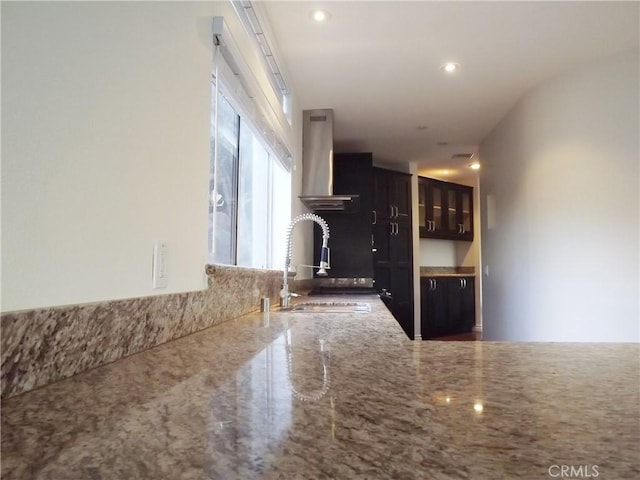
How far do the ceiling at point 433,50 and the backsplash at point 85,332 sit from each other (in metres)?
1.69

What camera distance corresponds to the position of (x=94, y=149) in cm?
74

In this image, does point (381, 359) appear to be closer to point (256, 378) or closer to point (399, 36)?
point (256, 378)

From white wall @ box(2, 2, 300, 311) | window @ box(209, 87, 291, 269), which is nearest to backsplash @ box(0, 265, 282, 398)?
white wall @ box(2, 2, 300, 311)

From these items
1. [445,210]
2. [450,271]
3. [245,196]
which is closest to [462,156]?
[445,210]

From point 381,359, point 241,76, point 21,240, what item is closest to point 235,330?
point 381,359

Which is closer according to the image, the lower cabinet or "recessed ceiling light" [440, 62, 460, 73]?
"recessed ceiling light" [440, 62, 460, 73]

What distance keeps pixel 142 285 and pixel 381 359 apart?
1.84 ft

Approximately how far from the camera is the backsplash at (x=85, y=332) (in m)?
0.55

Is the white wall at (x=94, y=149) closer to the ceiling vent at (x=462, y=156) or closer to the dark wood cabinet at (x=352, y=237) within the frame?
the dark wood cabinet at (x=352, y=237)

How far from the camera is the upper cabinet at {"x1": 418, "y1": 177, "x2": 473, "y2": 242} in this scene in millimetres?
5906

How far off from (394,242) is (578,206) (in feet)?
7.95

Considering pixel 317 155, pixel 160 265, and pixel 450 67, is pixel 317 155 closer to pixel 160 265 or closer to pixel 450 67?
pixel 450 67

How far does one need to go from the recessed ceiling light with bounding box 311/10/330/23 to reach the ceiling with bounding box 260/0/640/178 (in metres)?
0.03

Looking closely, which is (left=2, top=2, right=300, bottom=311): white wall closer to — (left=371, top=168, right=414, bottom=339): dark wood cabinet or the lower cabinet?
Answer: (left=371, top=168, right=414, bottom=339): dark wood cabinet
